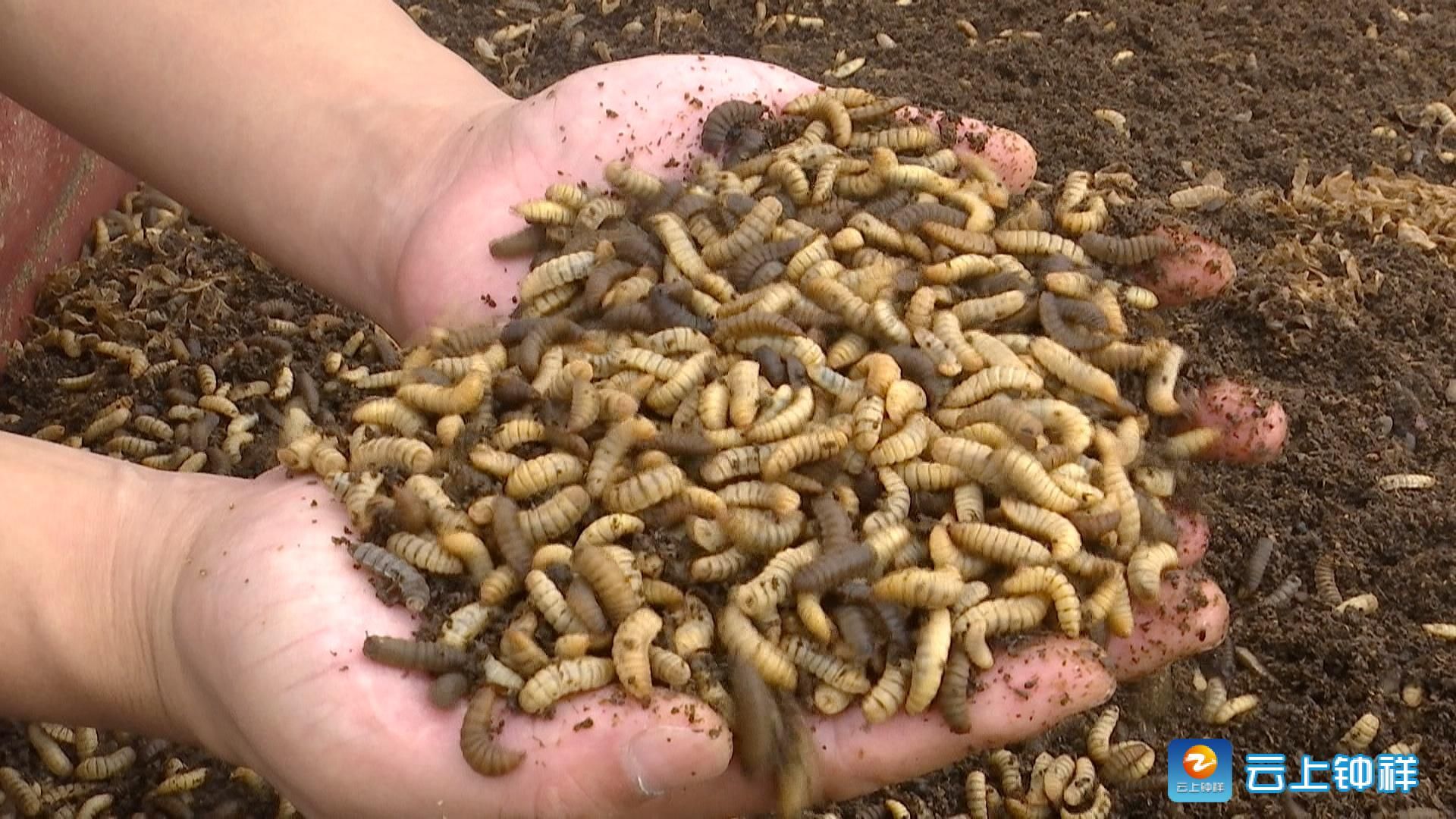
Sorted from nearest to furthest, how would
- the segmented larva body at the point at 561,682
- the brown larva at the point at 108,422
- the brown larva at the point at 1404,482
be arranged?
1. the segmented larva body at the point at 561,682
2. the brown larva at the point at 1404,482
3. the brown larva at the point at 108,422

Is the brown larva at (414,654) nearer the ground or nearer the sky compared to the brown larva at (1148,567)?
nearer the ground

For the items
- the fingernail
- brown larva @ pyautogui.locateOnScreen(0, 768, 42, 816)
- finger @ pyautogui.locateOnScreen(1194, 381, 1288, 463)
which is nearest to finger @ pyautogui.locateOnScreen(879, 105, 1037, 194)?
finger @ pyautogui.locateOnScreen(1194, 381, 1288, 463)

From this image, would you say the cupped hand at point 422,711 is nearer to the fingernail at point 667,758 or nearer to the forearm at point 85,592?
the fingernail at point 667,758

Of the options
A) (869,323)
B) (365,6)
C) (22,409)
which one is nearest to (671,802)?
(869,323)

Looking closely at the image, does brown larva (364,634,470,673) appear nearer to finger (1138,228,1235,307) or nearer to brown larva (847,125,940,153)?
brown larva (847,125,940,153)

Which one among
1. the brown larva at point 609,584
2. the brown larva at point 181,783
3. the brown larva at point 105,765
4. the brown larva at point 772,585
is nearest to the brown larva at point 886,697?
the brown larva at point 772,585

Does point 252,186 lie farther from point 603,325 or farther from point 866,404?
point 866,404
